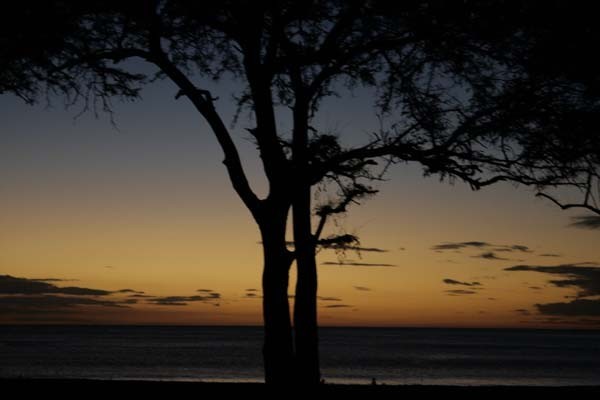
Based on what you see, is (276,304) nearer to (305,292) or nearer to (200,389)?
(305,292)

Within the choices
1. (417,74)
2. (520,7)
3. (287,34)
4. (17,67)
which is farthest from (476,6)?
(17,67)

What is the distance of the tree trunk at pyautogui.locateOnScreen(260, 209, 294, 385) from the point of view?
15000 millimetres

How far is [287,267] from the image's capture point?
1516cm

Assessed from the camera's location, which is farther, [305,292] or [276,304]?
[305,292]

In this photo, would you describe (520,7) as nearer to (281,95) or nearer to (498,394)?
(281,95)

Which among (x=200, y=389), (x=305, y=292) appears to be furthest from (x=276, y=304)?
(x=200, y=389)

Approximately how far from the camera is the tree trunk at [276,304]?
15.0m

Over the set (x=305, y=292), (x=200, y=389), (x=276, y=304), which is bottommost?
(x=200, y=389)

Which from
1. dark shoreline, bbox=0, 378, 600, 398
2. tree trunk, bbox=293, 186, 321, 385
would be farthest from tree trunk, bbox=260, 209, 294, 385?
tree trunk, bbox=293, 186, 321, 385

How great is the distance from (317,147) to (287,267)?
3.02m

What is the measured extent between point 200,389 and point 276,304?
2.87 meters

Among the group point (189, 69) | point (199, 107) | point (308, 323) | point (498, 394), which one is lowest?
point (498, 394)

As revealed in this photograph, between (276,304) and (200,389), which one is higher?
(276,304)

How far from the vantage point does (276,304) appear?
49.2 ft
